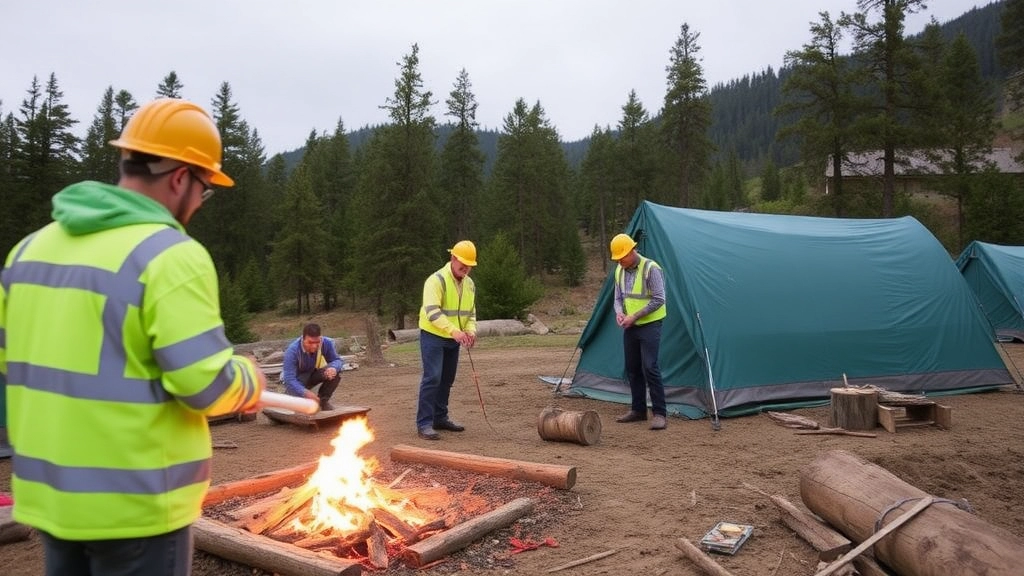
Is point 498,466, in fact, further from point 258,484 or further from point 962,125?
point 962,125

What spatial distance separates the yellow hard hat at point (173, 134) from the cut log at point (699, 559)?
10.4 ft

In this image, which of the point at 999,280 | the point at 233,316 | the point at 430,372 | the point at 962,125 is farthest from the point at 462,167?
the point at 430,372

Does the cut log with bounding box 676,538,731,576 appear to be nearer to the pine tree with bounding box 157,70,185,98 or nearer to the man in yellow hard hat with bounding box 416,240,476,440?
the man in yellow hard hat with bounding box 416,240,476,440

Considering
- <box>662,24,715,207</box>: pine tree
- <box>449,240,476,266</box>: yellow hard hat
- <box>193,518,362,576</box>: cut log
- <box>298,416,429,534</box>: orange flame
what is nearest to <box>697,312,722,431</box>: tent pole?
<box>449,240,476,266</box>: yellow hard hat

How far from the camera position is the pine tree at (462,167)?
40.2 metres

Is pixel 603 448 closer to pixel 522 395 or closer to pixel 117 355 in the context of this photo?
pixel 522 395

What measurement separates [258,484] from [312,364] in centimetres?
297

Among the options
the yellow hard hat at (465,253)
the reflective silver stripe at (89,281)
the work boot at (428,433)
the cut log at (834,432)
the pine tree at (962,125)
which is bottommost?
the cut log at (834,432)

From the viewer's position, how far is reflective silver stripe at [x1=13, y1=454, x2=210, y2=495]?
5.94 ft

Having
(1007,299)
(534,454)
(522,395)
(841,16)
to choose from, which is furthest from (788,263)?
(841,16)

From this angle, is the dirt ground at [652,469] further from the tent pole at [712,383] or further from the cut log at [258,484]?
the cut log at [258,484]

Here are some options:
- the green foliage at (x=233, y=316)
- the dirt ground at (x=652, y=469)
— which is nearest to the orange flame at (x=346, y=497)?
the dirt ground at (x=652, y=469)

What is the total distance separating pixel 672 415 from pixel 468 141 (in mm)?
34545

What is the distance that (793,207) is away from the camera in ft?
150
